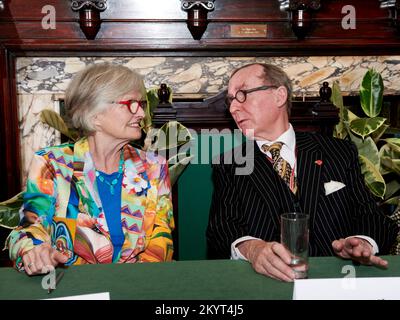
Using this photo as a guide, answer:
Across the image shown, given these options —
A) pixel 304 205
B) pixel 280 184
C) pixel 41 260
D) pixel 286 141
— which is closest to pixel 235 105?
pixel 286 141

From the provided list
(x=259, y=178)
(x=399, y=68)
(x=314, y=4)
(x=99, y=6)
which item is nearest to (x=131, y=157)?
(x=259, y=178)

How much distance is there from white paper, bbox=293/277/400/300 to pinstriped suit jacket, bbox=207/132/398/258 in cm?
62

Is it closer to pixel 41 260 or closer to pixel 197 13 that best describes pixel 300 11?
pixel 197 13

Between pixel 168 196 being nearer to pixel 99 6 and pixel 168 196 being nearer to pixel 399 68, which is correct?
pixel 99 6

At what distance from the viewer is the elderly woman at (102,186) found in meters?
1.71

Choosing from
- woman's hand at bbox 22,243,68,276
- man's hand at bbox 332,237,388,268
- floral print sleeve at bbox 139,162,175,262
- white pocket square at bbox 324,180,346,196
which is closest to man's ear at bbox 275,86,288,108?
white pocket square at bbox 324,180,346,196

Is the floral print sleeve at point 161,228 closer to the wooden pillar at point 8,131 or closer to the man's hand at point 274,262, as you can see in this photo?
the man's hand at point 274,262

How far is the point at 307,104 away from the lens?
2.48m

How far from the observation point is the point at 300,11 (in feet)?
10.8

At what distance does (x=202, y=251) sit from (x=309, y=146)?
62 cm

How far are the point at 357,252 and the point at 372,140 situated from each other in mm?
1297

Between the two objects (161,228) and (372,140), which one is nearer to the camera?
(161,228)

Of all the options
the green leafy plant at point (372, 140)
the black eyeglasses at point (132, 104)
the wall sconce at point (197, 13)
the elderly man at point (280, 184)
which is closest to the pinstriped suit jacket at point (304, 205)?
the elderly man at point (280, 184)

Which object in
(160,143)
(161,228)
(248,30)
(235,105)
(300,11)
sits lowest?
(161,228)
